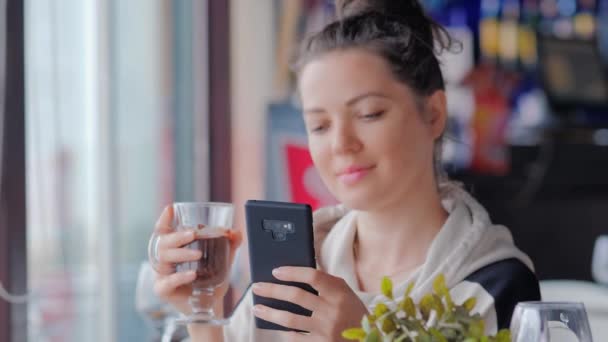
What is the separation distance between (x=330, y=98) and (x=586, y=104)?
148 inches

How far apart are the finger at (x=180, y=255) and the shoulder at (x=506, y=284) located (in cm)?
43

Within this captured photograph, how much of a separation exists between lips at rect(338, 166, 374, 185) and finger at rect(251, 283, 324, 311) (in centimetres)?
24

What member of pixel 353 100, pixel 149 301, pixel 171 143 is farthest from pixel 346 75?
pixel 171 143

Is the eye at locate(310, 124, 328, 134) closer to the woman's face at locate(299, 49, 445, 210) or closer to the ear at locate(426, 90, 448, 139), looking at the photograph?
the woman's face at locate(299, 49, 445, 210)

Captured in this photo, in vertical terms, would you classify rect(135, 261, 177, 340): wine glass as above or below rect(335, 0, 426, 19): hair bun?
below

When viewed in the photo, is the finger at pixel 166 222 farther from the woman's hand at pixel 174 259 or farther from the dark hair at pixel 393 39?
the dark hair at pixel 393 39

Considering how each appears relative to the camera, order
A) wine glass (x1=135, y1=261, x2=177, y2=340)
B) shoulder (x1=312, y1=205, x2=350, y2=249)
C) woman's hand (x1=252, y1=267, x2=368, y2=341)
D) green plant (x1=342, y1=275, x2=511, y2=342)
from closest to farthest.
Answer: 1. green plant (x1=342, y1=275, x2=511, y2=342)
2. woman's hand (x1=252, y1=267, x2=368, y2=341)
3. shoulder (x1=312, y1=205, x2=350, y2=249)
4. wine glass (x1=135, y1=261, x2=177, y2=340)

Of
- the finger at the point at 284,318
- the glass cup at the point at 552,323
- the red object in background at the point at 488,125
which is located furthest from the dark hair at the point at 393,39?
the red object in background at the point at 488,125

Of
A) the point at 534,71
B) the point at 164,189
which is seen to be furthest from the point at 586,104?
the point at 534,71

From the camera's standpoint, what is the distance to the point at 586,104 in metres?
4.90

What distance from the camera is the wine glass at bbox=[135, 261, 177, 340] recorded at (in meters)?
2.03

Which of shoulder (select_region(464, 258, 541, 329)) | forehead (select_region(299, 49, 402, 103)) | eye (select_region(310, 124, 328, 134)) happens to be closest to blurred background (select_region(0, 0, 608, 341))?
forehead (select_region(299, 49, 402, 103))

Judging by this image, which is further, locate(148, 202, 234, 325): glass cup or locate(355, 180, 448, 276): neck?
locate(355, 180, 448, 276): neck

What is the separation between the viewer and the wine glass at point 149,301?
6.65ft
